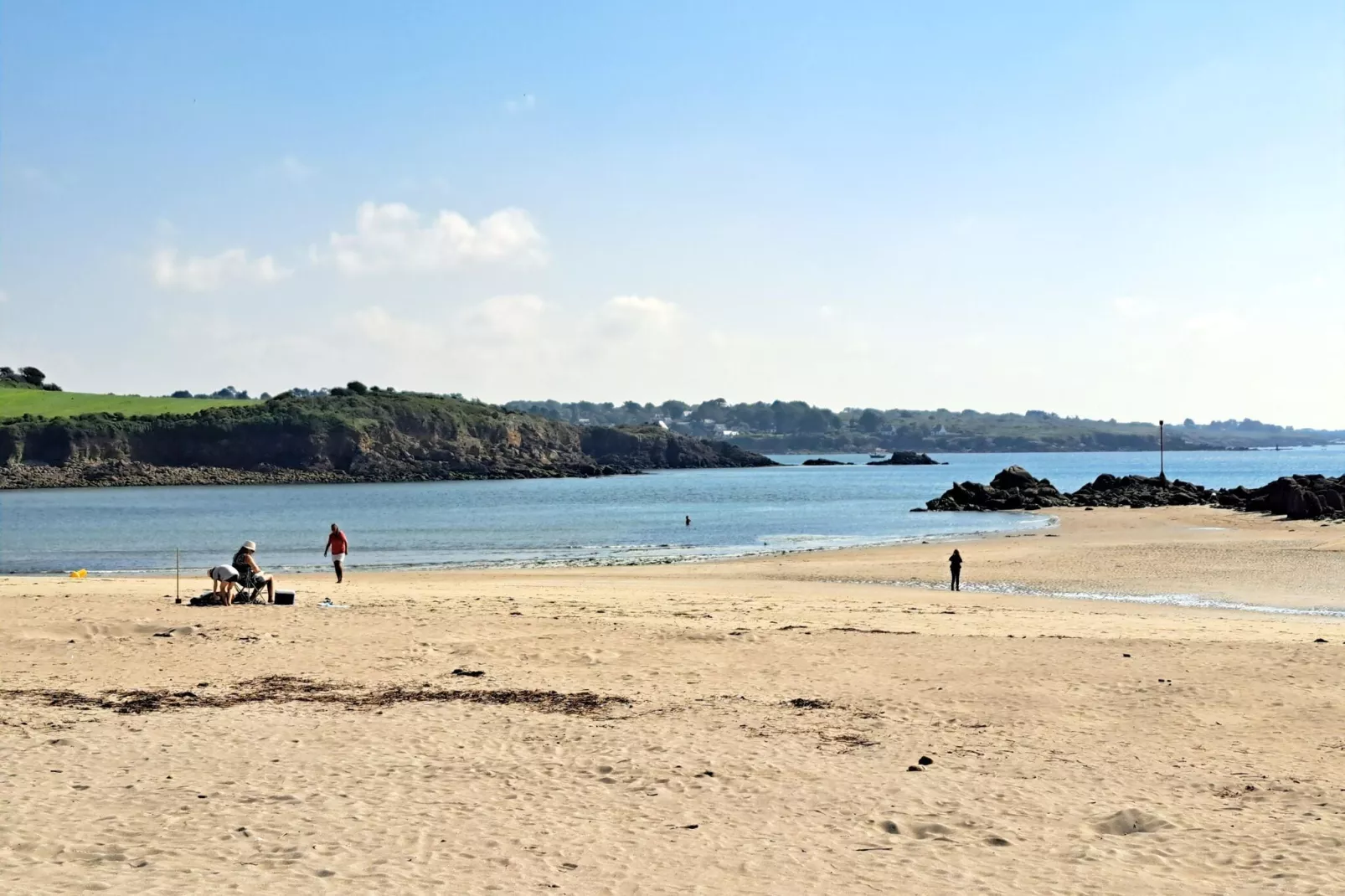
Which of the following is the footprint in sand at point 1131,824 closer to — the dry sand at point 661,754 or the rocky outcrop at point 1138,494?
the dry sand at point 661,754

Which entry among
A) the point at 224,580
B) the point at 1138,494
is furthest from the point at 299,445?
the point at 224,580

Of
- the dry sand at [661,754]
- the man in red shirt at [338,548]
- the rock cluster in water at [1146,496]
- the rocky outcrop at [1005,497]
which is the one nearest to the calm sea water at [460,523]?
the rocky outcrop at [1005,497]

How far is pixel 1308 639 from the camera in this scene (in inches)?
721

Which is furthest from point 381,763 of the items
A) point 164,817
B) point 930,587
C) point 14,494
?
point 14,494

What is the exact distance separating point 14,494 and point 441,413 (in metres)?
63.7

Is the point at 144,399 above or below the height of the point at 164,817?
above

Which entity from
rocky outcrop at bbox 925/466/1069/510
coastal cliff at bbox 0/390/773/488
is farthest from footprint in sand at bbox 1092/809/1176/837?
coastal cliff at bbox 0/390/773/488

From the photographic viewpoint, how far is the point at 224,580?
2109 centimetres

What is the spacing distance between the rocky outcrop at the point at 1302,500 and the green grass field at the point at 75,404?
137m

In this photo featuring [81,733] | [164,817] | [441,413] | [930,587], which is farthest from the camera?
[441,413]

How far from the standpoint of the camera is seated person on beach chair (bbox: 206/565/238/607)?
21.0 meters

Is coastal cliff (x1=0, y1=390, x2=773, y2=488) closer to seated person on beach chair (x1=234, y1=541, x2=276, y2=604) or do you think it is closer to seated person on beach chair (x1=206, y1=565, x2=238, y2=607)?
seated person on beach chair (x1=234, y1=541, x2=276, y2=604)

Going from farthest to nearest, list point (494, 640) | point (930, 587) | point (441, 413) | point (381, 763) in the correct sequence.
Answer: point (441, 413), point (930, 587), point (494, 640), point (381, 763)

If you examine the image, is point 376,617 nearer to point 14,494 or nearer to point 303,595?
point 303,595
